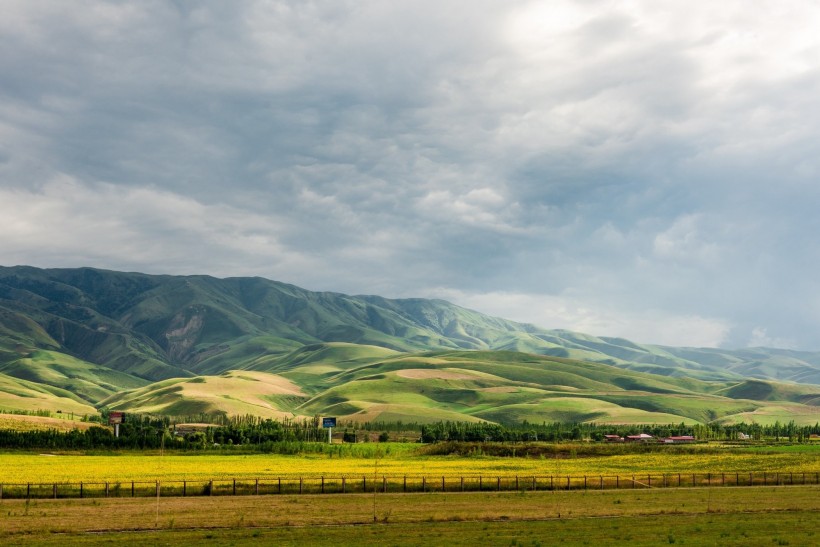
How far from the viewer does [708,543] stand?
5025 centimetres

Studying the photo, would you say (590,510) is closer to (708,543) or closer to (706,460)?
(708,543)

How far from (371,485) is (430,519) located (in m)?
30.1

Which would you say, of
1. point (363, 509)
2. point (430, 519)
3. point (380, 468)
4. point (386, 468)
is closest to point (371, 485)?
point (363, 509)

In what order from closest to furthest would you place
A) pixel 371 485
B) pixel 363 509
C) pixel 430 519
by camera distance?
pixel 430 519, pixel 363 509, pixel 371 485

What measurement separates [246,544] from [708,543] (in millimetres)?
30267

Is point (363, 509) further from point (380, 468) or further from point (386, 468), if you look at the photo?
point (380, 468)

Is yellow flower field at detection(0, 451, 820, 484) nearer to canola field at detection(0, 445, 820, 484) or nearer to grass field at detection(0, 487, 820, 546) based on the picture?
canola field at detection(0, 445, 820, 484)

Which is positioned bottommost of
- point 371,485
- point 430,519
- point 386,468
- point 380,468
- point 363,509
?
point 380,468

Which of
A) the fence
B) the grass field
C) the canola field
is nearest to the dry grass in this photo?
the grass field

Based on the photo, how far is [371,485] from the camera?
9281 cm

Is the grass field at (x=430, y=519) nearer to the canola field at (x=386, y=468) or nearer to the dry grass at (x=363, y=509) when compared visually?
the dry grass at (x=363, y=509)

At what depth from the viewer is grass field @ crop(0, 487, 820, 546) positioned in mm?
53219

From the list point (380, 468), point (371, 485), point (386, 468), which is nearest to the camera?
point (371, 485)

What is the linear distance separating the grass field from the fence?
526cm
